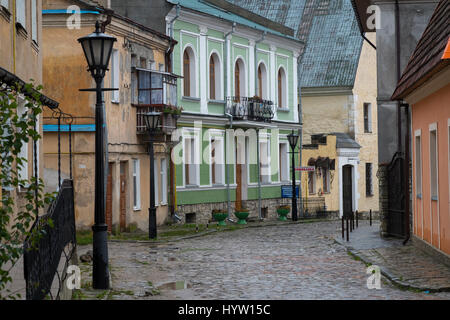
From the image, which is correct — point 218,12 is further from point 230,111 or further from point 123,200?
point 123,200

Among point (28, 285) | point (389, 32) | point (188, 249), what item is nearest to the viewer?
point (28, 285)

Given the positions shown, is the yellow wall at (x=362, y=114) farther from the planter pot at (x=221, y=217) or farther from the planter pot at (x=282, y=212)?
the planter pot at (x=221, y=217)

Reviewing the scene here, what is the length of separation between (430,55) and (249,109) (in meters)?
23.7

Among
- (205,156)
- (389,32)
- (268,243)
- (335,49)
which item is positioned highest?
(335,49)

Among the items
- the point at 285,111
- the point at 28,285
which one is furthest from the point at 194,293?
the point at 285,111

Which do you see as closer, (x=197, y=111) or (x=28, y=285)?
(x=28, y=285)

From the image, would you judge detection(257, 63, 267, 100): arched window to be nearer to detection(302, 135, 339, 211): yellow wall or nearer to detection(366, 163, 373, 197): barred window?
detection(302, 135, 339, 211): yellow wall

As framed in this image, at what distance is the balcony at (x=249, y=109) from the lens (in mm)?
40031

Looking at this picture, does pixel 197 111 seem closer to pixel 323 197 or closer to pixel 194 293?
pixel 323 197

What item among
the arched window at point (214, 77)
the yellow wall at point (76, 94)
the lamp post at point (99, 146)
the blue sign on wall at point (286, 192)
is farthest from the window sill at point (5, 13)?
the blue sign on wall at point (286, 192)

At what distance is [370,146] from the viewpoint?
171ft

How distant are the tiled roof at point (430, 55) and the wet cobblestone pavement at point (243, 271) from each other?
366 centimetres

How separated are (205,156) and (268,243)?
40.8 ft
